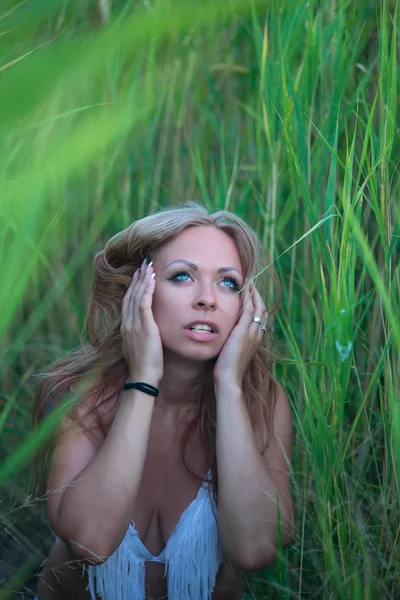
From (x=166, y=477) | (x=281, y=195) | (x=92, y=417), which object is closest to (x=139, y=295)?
(x=92, y=417)

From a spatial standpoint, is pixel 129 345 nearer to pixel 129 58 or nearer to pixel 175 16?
pixel 129 58

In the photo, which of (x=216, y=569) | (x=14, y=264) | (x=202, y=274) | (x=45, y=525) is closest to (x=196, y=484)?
(x=216, y=569)

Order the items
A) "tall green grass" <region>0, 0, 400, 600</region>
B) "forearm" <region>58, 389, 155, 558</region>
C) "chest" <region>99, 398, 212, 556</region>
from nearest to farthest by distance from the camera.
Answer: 1. "tall green grass" <region>0, 0, 400, 600</region>
2. "forearm" <region>58, 389, 155, 558</region>
3. "chest" <region>99, 398, 212, 556</region>

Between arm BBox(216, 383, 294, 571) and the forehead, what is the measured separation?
233 millimetres

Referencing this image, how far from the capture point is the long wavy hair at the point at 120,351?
4.84 feet

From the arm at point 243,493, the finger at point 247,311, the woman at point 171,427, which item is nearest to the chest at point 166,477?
the woman at point 171,427

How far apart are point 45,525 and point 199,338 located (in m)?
0.97

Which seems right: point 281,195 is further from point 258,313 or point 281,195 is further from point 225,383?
point 225,383

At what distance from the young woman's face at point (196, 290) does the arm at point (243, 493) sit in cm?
11

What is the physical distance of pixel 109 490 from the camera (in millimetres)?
1280

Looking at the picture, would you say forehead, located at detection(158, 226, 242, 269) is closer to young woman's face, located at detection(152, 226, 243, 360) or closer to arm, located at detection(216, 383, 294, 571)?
young woman's face, located at detection(152, 226, 243, 360)

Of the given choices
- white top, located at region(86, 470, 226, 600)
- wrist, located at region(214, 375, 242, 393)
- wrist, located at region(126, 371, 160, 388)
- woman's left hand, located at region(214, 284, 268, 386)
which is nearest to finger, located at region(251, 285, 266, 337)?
woman's left hand, located at region(214, 284, 268, 386)

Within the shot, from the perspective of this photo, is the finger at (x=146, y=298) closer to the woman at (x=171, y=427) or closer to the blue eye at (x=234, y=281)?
the woman at (x=171, y=427)

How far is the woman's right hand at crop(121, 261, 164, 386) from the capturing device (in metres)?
1.36
